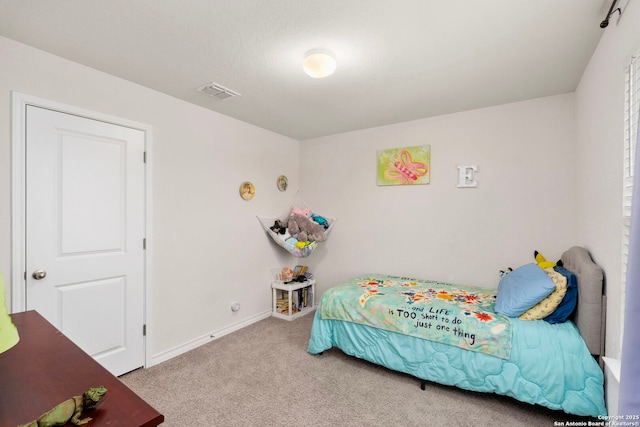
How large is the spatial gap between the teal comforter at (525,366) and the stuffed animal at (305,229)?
1.59m

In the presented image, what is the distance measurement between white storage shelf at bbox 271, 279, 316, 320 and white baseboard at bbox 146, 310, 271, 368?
0.78 ft

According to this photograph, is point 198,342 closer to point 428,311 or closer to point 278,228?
point 278,228

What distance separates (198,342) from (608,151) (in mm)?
3500

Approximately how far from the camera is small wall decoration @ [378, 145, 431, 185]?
10.8 feet

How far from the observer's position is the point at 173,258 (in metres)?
2.74

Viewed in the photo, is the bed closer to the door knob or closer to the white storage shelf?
the white storage shelf

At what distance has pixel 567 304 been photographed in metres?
2.01

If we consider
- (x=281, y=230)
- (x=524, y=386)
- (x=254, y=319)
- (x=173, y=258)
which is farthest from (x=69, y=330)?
(x=524, y=386)

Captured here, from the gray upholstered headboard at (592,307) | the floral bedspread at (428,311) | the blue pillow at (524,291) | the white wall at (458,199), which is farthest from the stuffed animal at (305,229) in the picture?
the gray upholstered headboard at (592,307)

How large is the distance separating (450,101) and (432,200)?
1018 millimetres

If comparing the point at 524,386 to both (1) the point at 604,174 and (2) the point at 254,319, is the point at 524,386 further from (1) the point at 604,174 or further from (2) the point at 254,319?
(2) the point at 254,319

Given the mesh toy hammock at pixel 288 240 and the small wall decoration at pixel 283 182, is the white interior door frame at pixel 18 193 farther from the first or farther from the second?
the small wall decoration at pixel 283 182

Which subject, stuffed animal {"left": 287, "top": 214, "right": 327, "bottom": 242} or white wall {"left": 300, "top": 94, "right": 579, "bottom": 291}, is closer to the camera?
white wall {"left": 300, "top": 94, "right": 579, "bottom": 291}

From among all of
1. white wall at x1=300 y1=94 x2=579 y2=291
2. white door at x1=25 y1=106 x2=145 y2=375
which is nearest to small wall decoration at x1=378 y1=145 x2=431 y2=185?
white wall at x1=300 y1=94 x2=579 y2=291
